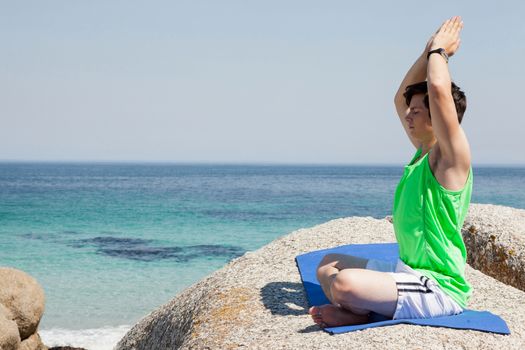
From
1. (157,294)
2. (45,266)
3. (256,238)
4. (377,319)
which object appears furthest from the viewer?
(256,238)

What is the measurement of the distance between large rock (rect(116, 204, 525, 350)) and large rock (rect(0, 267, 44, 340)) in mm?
2305

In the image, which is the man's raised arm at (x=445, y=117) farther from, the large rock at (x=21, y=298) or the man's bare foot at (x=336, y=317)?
the large rock at (x=21, y=298)

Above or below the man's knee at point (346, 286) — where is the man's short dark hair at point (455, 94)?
above

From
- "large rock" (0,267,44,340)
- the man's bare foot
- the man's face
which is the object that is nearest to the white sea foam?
"large rock" (0,267,44,340)

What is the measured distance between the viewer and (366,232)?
8703mm

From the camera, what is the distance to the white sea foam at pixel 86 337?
1287cm

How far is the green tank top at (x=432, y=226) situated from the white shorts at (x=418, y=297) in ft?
0.19

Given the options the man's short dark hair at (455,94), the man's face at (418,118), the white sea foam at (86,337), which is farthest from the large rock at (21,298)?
the man's short dark hair at (455,94)

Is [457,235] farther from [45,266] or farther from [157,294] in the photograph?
[45,266]

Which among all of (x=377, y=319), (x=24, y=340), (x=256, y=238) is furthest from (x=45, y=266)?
(x=377, y=319)

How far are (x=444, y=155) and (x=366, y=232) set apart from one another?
410 cm

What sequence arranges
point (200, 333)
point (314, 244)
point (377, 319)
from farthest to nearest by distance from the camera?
point (314, 244)
point (200, 333)
point (377, 319)

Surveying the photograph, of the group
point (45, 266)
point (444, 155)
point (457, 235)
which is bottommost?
point (45, 266)

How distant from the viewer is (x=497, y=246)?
8.77 meters
